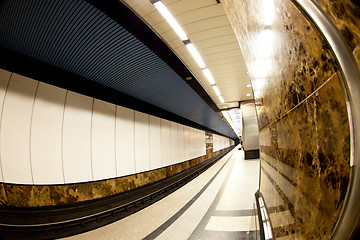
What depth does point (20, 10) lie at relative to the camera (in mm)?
2047

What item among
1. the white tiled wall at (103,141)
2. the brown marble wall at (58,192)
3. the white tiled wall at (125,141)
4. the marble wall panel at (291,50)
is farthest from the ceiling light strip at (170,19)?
the brown marble wall at (58,192)

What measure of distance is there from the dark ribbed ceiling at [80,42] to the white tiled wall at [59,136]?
899 mm

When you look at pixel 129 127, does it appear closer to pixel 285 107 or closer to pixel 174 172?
pixel 174 172

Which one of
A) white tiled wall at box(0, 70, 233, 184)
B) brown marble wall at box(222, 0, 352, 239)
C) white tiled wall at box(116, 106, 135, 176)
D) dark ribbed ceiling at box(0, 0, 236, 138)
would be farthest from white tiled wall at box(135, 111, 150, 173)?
brown marble wall at box(222, 0, 352, 239)

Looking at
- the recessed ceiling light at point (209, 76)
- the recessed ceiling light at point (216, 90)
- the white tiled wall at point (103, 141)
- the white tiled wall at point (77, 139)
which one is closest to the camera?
the white tiled wall at point (77, 139)

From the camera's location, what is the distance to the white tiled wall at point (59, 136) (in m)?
3.08

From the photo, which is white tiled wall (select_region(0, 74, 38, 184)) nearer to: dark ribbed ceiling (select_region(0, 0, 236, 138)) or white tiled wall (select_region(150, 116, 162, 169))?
dark ribbed ceiling (select_region(0, 0, 236, 138))

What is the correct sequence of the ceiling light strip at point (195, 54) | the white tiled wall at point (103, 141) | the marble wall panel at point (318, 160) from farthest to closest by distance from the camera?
the white tiled wall at point (103, 141)
the ceiling light strip at point (195, 54)
the marble wall panel at point (318, 160)

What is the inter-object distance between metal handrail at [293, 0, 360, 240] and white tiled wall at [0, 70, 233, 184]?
4.83m

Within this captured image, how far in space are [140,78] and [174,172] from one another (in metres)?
5.96

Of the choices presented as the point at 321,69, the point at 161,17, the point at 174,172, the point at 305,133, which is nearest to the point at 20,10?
the point at 161,17

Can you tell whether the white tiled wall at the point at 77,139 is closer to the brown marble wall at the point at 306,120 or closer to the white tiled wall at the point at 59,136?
the white tiled wall at the point at 59,136

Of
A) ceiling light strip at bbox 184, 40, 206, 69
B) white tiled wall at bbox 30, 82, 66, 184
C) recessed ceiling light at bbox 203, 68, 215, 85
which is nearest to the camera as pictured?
white tiled wall at bbox 30, 82, 66, 184

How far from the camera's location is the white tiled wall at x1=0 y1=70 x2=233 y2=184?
3078 mm
